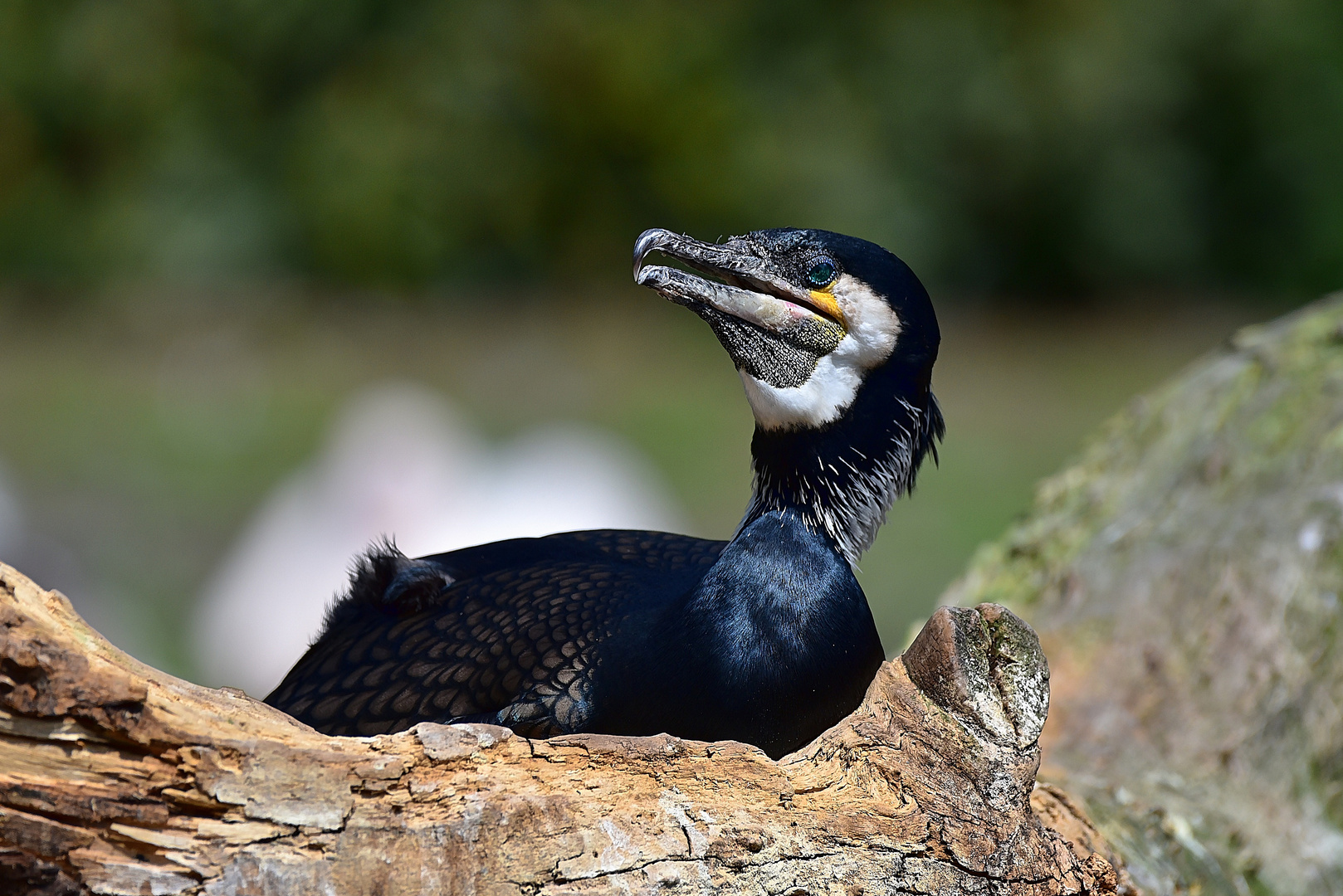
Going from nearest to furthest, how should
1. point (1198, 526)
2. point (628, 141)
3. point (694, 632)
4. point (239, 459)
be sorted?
point (694, 632)
point (1198, 526)
point (239, 459)
point (628, 141)

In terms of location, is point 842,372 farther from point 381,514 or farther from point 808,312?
point 381,514

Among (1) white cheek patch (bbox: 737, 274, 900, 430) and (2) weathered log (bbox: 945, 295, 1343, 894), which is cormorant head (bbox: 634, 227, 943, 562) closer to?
(1) white cheek patch (bbox: 737, 274, 900, 430)

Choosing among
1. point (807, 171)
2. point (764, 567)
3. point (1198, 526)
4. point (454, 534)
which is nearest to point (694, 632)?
point (764, 567)

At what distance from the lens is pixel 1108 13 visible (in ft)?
44.8

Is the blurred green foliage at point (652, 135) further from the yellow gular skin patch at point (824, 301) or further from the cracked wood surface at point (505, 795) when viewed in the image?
the cracked wood surface at point (505, 795)

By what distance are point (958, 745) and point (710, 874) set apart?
53 centimetres

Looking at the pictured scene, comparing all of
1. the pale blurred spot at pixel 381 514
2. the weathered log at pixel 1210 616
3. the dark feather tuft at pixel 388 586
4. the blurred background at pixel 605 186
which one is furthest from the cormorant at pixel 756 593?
the blurred background at pixel 605 186

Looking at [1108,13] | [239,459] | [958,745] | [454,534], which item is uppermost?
[1108,13]

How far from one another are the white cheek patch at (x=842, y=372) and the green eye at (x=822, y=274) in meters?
0.02

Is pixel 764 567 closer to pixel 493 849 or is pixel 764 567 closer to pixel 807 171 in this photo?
pixel 493 849

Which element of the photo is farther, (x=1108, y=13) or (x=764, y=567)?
(x=1108, y=13)

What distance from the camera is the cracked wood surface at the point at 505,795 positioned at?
2236 millimetres

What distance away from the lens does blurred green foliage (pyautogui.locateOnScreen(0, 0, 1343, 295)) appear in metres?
13.3

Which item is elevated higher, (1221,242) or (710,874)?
(1221,242)
